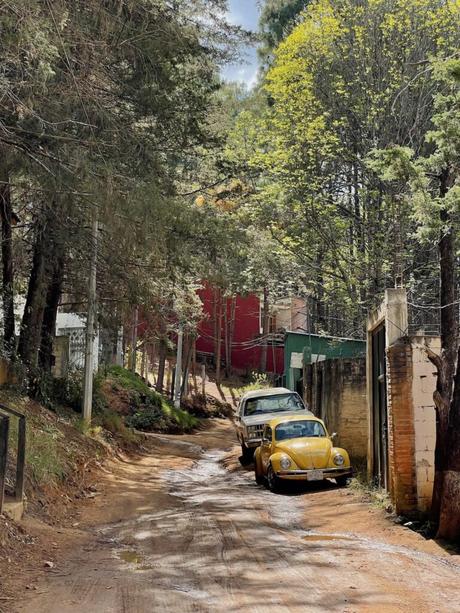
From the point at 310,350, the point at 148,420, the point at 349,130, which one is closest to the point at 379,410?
the point at 349,130

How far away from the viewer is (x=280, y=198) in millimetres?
21203

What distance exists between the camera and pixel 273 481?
14664 mm

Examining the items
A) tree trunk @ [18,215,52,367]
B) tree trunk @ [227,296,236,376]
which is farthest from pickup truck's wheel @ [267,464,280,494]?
tree trunk @ [227,296,236,376]

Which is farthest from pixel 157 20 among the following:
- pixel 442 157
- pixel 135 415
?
pixel 135 415

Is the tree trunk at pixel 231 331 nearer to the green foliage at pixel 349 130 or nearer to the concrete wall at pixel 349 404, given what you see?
the green foliage at pixel 349 130

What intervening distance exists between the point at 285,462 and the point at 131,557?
263 inches

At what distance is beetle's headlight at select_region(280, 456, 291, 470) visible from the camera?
47.3ft

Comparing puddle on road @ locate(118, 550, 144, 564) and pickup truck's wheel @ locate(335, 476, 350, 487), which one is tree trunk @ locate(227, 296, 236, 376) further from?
puddle on road @ locate(118, 550, 144, 564)

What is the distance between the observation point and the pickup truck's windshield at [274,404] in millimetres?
19845

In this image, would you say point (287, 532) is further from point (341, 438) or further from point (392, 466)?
point (341, 438)

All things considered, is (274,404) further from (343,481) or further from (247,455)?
(343,481)

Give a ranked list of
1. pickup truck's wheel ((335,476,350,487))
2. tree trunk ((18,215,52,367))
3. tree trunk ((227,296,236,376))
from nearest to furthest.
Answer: pickup truck's wheel ((335,476,350,487)) → tree trunk ((18,215,52,367)) → tree trunk ((227,296,236,376))

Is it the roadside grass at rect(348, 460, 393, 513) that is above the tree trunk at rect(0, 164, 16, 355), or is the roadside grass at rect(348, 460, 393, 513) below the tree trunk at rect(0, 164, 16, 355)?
below

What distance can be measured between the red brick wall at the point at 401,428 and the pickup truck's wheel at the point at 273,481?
134 inches
